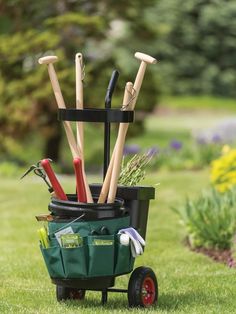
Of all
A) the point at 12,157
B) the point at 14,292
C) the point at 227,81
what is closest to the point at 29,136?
the point at 12,157

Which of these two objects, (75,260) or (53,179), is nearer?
(75,260)

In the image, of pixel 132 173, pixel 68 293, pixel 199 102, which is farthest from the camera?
pixel 199 102

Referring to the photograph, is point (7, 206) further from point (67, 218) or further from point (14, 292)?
point (67, 218)

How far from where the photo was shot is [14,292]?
630cm

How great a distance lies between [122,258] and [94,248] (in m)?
0.20

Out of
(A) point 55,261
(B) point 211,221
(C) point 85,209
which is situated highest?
(C) point 85,209

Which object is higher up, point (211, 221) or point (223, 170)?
point (223, 170)

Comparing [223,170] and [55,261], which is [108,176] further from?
[223,170]

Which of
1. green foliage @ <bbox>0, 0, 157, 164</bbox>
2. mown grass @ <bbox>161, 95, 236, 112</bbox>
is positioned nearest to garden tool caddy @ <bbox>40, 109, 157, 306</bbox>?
green foliage @ <bbox>0, 0, 157, 164</bbox>

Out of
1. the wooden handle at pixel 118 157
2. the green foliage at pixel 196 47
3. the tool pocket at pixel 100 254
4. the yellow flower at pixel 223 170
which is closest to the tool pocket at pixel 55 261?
the tool pocket at pixel 100 254

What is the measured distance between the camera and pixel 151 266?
7492 millimetres

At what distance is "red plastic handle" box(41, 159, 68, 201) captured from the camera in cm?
545

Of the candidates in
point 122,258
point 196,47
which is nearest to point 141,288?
point 122,258

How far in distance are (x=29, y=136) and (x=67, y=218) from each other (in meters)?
13.0
